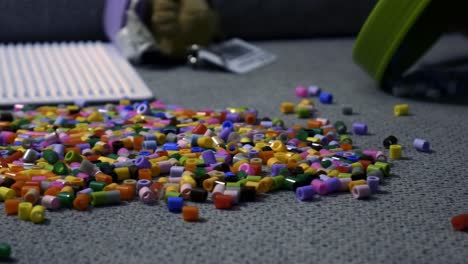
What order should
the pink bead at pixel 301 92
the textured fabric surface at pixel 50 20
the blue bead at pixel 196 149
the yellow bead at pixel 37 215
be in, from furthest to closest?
the textured fabric surface at pixel 50 20 → the pink bead at pixel 301 92 → the blue bead at pixel 196 149 → the yellow bead at pixel 37 215

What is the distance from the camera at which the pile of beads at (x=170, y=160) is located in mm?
1036

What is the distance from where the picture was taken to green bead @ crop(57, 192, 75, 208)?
1.01 metres

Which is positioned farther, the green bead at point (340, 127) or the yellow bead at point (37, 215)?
the green bead at point (340, 127)

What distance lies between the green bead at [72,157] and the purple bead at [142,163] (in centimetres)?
10

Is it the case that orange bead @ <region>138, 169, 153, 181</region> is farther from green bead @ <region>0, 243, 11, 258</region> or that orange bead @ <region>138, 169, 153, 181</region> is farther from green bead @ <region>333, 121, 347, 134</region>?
green bead @ <region>333, 121, 347, 134</region>

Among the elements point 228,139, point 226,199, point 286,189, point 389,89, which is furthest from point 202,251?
point 389,89

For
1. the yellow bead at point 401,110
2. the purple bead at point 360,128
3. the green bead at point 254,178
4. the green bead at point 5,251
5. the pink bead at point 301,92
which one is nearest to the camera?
the green bead at point 5,251

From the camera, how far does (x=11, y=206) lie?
99 cm

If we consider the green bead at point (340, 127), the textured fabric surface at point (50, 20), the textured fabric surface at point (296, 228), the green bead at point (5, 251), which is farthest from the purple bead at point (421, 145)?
the textured fabric surface at point (50, 20)

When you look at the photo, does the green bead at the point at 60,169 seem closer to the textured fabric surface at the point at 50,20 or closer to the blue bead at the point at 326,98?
the blue bead at the point at 326,98

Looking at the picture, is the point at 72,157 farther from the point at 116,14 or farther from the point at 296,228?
the point at 116,14

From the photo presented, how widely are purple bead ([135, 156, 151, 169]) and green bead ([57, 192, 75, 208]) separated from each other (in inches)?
5.3

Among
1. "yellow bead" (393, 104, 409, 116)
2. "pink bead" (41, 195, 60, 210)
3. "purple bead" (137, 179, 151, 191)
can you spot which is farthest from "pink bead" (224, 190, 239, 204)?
"yellow bead" (393, 104, 409, 116)

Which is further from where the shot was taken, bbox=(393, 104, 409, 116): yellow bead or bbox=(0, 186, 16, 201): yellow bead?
bbox=(393, 104, 409, 116): yellow bead
